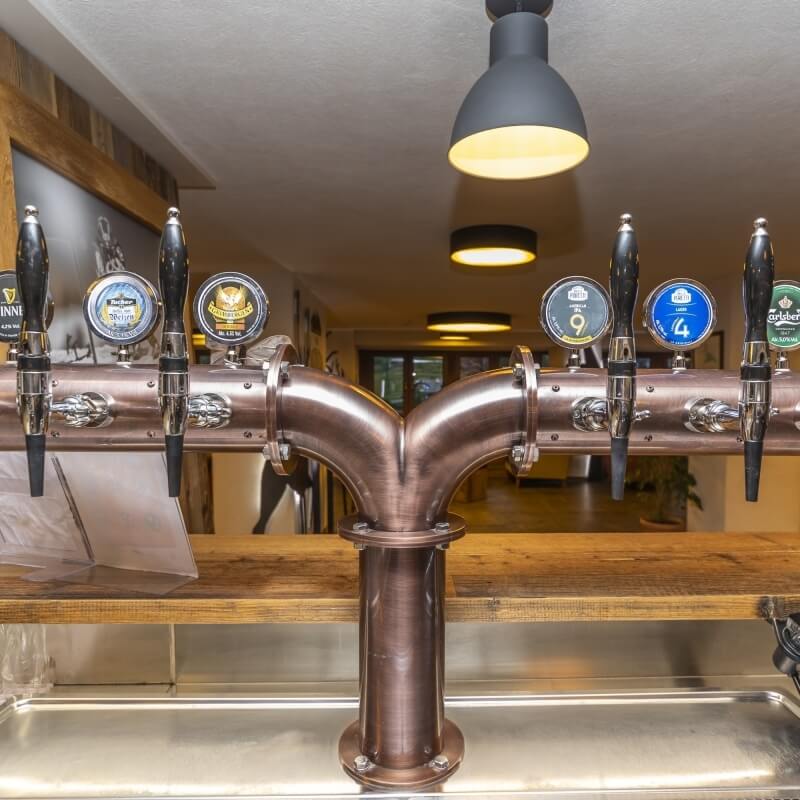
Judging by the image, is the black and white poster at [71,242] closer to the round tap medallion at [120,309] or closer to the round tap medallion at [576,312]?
the round tap medallion at [120,309]

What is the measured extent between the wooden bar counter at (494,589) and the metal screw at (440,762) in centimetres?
23

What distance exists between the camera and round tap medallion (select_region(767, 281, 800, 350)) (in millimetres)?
1102

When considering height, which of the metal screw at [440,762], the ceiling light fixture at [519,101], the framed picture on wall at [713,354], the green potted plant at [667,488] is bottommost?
the green potted plant at [667,488]

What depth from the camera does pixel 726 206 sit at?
131 inches

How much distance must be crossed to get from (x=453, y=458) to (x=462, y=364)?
1208 cm

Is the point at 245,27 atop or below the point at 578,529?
atop

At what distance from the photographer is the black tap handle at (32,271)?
0.87 meters

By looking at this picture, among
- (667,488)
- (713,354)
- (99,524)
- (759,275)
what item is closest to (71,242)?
(99,524)

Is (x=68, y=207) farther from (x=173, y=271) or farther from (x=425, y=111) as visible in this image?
(x=173, y=271)

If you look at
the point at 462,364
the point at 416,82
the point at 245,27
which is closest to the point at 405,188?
the point at 416,82

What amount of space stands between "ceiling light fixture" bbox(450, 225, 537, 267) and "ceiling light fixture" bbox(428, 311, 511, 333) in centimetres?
370

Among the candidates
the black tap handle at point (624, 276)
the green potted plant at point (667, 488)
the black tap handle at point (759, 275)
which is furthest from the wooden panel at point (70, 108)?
the green potted plant at point (667, 488)

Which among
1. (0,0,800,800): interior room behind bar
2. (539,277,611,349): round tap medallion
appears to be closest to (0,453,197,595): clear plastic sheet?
(0,0,800,800): interior room behind bar

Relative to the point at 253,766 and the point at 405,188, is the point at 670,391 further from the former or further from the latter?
the point at 405,188
